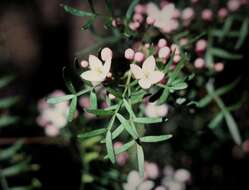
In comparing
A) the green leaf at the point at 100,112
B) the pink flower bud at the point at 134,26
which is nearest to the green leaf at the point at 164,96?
the green leaf at the point at 100,112

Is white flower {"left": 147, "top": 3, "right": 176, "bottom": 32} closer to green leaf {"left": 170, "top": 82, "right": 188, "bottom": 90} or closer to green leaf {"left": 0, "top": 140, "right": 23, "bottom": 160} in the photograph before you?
green leaf {"left": 170, "top": 82, "right": 188, "bottom": 90}

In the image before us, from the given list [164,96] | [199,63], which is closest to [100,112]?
[164,96]

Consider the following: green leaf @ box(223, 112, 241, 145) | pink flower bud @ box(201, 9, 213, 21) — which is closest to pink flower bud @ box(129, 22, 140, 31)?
pink flower bud @ box(201, 9, 213, 21)

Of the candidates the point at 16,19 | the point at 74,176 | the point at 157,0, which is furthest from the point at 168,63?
the point at 16,19

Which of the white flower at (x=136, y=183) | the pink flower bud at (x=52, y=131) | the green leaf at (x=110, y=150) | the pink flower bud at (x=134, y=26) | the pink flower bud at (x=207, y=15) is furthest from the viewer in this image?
the pink flower bud at (x=52, y=131)

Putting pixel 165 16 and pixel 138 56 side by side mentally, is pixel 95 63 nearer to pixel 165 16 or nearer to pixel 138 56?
pixel 138 56

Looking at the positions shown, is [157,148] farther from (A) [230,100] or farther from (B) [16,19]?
(B) [16,19]

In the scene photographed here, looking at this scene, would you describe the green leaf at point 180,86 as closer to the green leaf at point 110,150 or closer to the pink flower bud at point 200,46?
the green leaf at point 110,150
